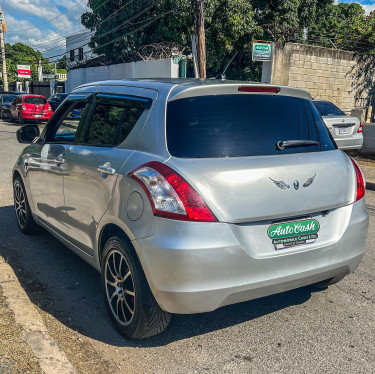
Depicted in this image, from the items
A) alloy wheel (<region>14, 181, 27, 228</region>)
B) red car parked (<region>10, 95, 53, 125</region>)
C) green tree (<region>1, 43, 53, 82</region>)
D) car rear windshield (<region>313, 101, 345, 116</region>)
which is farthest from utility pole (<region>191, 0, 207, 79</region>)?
green tree (<region>1, 43, 53, 82</region>)

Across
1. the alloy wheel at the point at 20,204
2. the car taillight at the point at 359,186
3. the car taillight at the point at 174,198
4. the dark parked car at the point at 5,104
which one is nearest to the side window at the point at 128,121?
the car taillight at the point at 174,198

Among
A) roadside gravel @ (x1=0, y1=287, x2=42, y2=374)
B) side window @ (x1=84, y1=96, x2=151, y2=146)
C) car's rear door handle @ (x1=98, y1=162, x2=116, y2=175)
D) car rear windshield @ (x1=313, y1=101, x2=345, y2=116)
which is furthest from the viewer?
car rear windshield @ (x1=313, y1=101, x2=345, y2=116)

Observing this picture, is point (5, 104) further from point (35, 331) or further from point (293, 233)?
point (293, 233)

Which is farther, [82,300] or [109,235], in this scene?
[82,300]

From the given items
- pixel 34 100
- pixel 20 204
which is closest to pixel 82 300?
pixel 20 204

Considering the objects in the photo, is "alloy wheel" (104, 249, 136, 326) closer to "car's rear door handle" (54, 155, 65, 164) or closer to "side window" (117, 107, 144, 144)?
"side window" (117, 107, 144, 144)

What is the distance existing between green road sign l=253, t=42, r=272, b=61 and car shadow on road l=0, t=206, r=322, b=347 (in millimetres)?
14962

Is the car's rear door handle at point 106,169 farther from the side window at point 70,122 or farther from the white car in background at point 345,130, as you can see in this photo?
the white car in background at point 345,130

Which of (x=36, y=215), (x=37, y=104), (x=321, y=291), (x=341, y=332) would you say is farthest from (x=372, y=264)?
(x=37, y=104)

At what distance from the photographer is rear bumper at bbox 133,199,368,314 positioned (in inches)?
104

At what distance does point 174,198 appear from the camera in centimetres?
270

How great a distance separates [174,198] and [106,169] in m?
0.77

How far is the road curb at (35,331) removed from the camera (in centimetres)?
270

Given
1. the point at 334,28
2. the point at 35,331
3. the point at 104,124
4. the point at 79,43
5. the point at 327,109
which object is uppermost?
the point at 79,43
